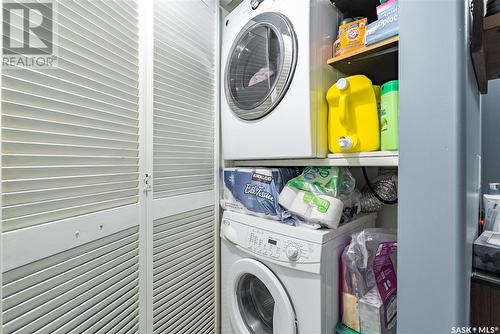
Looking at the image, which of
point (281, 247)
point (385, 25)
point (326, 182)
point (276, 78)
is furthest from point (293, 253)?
point (385, 25)

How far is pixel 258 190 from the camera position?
1.26 meters

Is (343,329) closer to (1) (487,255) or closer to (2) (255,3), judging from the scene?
(1) (487,255)

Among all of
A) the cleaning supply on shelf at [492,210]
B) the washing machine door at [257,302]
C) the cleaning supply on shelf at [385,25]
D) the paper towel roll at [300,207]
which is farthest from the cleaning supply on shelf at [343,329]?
the cleaning supply on shelf at [385,25]

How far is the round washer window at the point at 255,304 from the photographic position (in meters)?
1.32

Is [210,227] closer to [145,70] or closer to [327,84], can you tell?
[145,70]

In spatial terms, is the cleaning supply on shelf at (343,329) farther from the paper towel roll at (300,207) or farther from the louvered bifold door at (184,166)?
the louvered bifold door at (184,166)

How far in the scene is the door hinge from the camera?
1.05 m

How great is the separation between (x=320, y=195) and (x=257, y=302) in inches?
33.7

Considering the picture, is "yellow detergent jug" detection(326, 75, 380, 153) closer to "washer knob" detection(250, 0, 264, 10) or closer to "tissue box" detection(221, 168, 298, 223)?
"tissue box" detection(221, 168, 298, 223)

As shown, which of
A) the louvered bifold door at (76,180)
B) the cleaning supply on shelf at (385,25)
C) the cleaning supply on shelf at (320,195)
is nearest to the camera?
the louvered bifold door at (76,180)

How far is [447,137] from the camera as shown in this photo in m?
0.61

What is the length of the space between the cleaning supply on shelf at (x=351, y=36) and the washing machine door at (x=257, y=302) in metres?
1.15

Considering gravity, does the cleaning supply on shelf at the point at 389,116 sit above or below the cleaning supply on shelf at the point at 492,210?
above

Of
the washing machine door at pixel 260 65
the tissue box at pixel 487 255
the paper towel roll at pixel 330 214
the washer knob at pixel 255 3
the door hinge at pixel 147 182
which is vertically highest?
the washer knob at pixel 255 3
